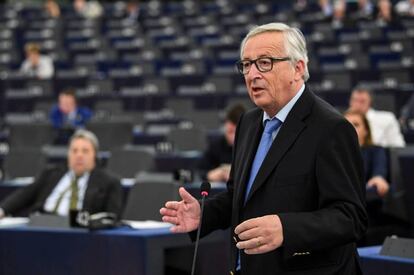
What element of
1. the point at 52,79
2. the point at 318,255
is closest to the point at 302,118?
the point at 318,255

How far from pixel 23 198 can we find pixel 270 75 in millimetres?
4651

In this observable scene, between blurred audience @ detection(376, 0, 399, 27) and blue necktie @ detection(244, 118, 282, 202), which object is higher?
blurred audience @ detection(376, 0, 399, 27)

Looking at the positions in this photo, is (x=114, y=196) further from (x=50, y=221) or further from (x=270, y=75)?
(x=270, y=75)

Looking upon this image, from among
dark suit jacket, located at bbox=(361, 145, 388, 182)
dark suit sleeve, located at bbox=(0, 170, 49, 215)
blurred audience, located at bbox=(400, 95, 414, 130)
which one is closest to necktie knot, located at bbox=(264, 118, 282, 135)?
dark suit jacket, located at bbox=(361, 145, 388, 182)

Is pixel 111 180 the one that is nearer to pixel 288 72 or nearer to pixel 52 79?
pixel 288 72

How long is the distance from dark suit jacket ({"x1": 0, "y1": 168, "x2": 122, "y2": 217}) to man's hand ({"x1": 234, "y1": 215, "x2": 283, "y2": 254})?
4.12 meters

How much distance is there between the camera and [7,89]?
15.3 meters

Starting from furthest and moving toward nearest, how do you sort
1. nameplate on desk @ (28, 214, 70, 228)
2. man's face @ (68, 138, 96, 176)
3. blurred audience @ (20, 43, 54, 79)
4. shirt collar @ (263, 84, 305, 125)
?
blurred audience @ (20, 43, 54, 79), man's face @ (68, 138, 96, 176), nameplate on desk @ (28, 214, 70, 228), shirt collar @ (263, 84, 305, 125)

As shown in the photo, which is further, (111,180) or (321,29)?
(321,29)

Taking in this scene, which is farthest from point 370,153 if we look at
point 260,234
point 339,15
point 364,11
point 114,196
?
point 364,11

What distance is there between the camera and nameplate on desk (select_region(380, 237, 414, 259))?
13.6 ft

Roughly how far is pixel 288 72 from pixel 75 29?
1843 cm

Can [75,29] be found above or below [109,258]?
above

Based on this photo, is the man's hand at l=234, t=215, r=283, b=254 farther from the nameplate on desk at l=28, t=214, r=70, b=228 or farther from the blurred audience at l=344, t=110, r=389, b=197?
the blurred audience at l=344, t=110, r=389, b=197
